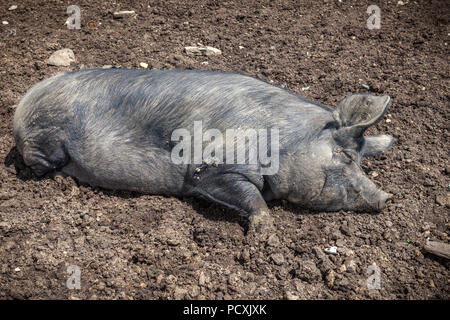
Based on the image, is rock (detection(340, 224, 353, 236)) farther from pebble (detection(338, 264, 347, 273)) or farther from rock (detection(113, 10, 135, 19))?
rock (detection(113, 10, 135, 19))

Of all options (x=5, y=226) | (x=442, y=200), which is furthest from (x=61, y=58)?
(x=442, y=200)

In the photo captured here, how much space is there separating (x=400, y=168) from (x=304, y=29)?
2.62 meters

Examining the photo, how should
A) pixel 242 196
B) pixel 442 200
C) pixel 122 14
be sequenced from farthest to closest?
pixel 122 14 → pixel 442 200 → pixel 242 196

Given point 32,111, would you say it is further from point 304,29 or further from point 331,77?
point 304,29

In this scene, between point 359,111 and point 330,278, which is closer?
point 330,278

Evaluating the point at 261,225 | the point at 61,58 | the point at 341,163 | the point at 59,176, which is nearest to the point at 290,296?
the point at 261,225

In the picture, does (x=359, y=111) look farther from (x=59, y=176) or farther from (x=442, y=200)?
(x=59, y=176)

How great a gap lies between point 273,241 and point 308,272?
1.17ft

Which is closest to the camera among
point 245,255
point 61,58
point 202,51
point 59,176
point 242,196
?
point 245,255

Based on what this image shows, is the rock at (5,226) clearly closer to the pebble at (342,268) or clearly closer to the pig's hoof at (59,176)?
the pig's hoof at (59,176)


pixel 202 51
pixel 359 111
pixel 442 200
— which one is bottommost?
pixel 442 200

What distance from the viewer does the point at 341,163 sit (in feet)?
11.2

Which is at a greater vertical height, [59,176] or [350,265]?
[350,265]

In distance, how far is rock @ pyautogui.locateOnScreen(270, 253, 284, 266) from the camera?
330cm
